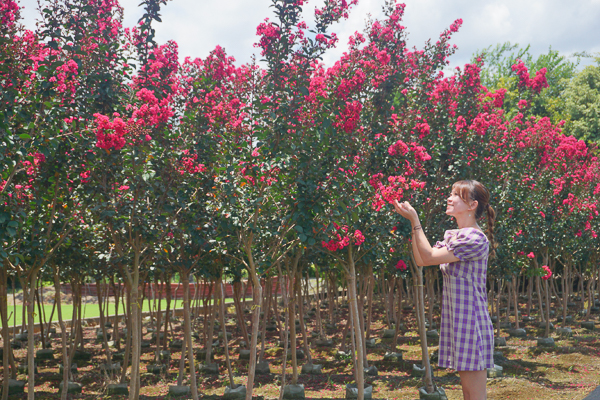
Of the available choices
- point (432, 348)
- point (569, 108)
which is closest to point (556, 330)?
point (432, 348)

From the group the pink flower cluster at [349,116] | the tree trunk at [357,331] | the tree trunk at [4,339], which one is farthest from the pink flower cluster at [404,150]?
the tree trunk at [4,339]

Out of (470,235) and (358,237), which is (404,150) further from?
(470,235)

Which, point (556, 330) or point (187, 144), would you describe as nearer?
point (187, 144)

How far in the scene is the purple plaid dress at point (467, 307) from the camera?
2.53 m

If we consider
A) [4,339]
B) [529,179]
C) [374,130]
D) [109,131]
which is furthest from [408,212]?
[529,179]

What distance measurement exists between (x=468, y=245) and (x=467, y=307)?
1.09 ft

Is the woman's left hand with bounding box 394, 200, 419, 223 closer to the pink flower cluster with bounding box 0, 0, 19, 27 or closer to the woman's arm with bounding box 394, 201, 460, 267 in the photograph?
the woman's arm with bounding box 394, 201, 460, 267

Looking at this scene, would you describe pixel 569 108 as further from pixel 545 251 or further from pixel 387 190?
pixel 387 190

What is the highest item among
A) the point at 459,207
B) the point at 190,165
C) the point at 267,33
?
the point at 267,33

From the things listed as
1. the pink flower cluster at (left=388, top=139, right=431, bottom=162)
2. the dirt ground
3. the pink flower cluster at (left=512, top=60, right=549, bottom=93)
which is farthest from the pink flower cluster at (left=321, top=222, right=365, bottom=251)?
the pink flower cluster at (left=512, top=60, right=549, bottom=93)

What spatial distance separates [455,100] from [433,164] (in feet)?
A: 4.08

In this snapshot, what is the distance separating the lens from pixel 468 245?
257 centimetres

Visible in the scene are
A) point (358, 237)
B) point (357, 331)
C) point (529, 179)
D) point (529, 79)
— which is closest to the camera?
point (358, 237)

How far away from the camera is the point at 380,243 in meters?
6.70
